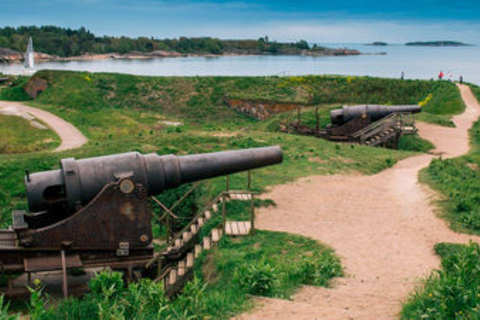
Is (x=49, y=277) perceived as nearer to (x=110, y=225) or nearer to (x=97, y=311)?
(x=110, y=225)

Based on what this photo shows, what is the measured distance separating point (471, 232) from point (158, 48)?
6463 inches

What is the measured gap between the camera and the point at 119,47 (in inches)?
6171

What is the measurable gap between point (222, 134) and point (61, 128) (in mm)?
10265

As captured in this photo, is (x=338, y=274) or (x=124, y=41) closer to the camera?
(x=338, y=274)

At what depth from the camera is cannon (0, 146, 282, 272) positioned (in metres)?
8.25

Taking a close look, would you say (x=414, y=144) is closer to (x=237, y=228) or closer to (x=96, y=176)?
(x=237, y=228)

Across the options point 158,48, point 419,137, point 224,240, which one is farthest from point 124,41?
point 224,240

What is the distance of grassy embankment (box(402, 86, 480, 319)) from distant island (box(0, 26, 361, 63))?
122064 mm

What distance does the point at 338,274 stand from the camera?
8.31m

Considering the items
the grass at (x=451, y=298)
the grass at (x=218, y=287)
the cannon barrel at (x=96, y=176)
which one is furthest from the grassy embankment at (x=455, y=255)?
the cannon barrel at (x=96, y=176)

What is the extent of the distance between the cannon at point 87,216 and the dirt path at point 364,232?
308 centimetres

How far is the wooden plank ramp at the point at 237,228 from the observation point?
34.7ft

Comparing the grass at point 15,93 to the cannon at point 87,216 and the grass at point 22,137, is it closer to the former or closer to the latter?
the grass at point 22,137

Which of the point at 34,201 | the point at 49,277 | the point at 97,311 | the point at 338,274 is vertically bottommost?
the point at 49,277
